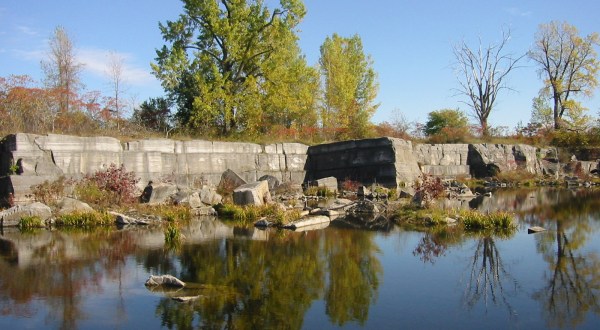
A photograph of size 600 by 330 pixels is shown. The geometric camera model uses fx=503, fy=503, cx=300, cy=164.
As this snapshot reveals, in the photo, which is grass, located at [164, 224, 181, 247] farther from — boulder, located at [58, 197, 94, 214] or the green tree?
the green tree

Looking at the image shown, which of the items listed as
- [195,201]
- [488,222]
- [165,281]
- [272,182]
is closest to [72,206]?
[195,201]

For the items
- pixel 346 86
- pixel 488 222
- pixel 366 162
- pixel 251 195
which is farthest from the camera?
pixel 346 86

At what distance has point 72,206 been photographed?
50.2 feet

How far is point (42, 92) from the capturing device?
85.6 ft

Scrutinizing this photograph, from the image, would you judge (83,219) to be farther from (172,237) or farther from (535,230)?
(535,230)

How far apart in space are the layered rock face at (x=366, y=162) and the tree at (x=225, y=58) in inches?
162

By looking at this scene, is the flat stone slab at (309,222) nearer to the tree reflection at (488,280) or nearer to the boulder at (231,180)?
the tree reflection at (488,280)

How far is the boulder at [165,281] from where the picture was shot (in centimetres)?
775

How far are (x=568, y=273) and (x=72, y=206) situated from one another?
43.7 ft

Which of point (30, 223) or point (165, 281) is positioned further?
point (30, 223)

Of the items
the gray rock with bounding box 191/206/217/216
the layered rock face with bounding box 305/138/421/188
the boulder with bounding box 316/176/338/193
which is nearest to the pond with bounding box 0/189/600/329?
the gray rock with bounding box 191/206/217/216

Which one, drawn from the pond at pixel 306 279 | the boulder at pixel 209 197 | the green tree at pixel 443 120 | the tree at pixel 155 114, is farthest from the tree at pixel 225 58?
the green tree at pixel 443 120

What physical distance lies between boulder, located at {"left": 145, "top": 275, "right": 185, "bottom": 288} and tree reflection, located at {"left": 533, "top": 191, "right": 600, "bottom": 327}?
5185mm

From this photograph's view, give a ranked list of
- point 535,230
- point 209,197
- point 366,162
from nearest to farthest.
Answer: point 535,230, point 209,197, point 366,162
